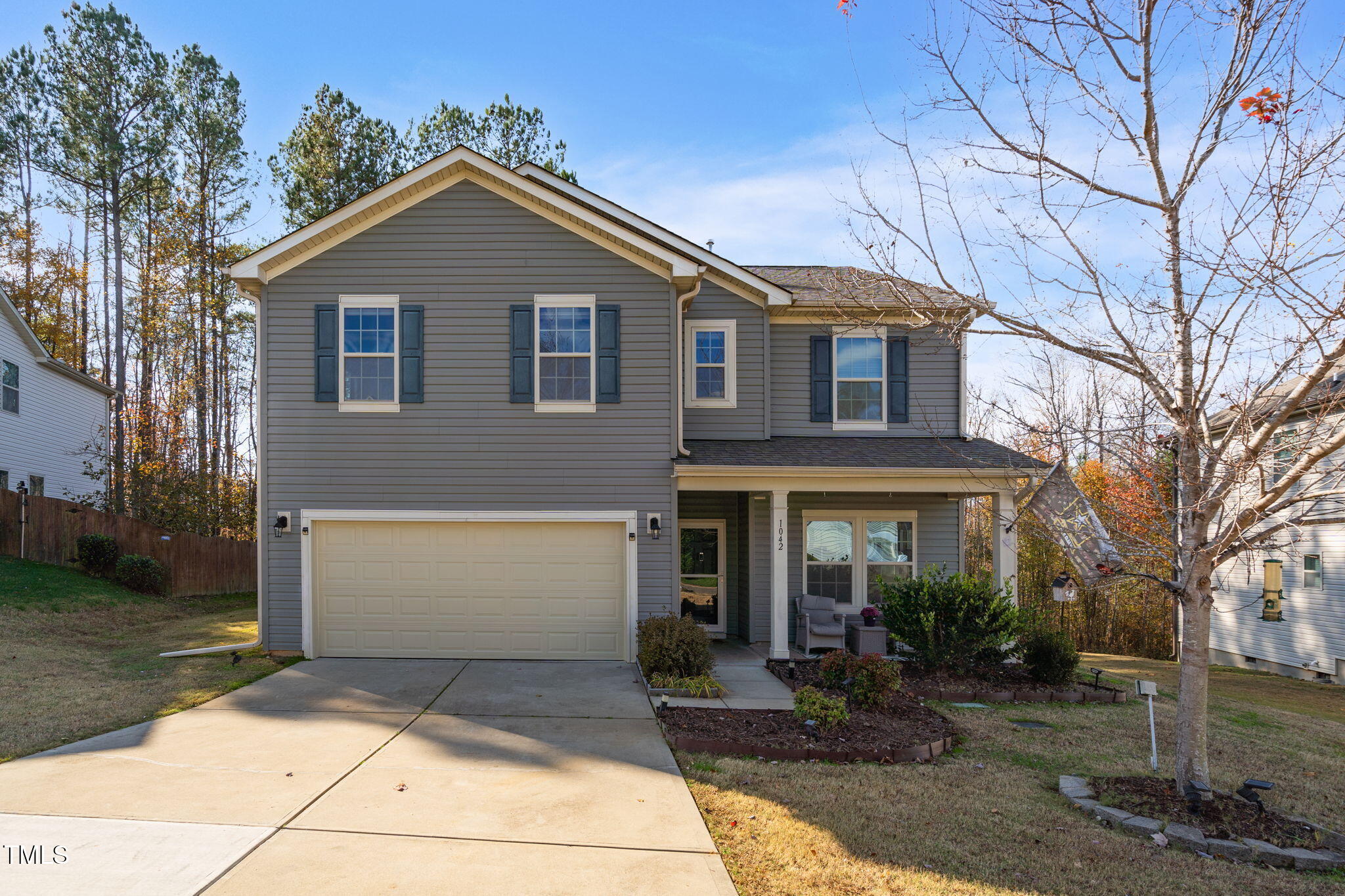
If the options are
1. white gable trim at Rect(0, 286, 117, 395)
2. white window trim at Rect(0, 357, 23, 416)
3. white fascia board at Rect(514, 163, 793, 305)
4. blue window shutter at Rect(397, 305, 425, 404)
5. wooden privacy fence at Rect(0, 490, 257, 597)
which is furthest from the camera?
white window trim at Rect(0, 357, 23, 416)

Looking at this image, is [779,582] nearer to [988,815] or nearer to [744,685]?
[744,685]

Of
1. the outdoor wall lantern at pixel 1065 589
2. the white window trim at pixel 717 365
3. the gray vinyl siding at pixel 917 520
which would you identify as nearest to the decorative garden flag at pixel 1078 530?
the outdoor wall lantern at pixel 1065 589

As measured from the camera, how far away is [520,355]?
11.2m

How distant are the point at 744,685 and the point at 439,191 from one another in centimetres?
788

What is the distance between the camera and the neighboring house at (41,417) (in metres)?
19.2

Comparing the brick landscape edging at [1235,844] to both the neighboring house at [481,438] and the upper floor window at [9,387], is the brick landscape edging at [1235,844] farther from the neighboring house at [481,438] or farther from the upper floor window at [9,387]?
the upper floor window at [9,387]

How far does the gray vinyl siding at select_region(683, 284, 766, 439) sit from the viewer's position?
1282 centimetres

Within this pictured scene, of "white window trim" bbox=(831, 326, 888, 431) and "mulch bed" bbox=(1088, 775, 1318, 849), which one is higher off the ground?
"white window trim" bbox=(831, 326, 888, 431)

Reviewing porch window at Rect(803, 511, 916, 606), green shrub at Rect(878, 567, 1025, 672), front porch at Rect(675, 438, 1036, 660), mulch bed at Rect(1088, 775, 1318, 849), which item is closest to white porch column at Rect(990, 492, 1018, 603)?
front porch at Rect(675, 438, 1036, 660)

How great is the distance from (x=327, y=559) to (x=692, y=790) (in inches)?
279

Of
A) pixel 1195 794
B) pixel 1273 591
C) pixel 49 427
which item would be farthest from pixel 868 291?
pixel 49 427

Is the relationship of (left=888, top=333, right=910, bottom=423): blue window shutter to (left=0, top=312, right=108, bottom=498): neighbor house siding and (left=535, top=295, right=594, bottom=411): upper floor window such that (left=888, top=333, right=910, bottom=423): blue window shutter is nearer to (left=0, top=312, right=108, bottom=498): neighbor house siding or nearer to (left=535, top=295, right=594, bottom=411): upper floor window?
(left=535, top=295, right=594, bottom=411): upper floor window

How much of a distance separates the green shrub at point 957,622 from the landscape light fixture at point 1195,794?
4.27 metres

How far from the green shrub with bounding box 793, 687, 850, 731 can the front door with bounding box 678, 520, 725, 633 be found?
232 inches
